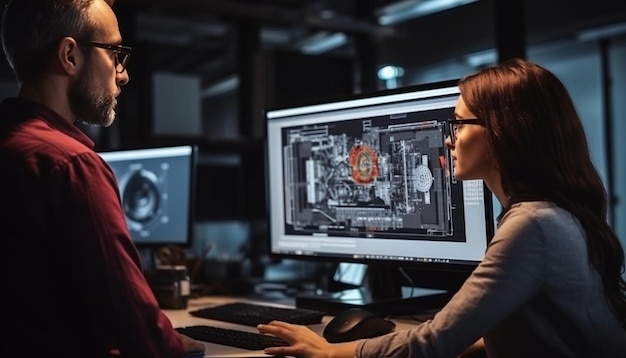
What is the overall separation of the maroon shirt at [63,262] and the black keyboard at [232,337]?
34 centimetres

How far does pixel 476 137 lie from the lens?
1.32m

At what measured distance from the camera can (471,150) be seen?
1.34 meters

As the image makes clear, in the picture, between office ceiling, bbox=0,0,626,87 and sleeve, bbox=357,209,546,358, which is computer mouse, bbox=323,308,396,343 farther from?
office ceiling, bbox=0,0,626,87

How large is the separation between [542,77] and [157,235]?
4.79 ft

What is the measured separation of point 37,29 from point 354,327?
2.75 ft

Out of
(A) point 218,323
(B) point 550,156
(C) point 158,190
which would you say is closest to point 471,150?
(B) point 550,156

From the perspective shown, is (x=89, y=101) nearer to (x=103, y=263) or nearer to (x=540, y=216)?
(x=103, y=263)

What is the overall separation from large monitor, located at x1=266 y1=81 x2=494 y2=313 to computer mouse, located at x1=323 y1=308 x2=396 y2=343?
234 millimetres

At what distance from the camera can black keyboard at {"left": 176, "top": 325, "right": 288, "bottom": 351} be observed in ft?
4.73

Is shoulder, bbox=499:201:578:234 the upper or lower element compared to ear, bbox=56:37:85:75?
lower

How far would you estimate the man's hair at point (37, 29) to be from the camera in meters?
1.22

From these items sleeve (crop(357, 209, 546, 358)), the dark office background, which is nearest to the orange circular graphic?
the dark office background

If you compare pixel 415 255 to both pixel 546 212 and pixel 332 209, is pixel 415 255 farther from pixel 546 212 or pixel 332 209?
pixel 546 212

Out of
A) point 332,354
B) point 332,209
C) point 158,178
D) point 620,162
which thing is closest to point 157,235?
point 158,178
